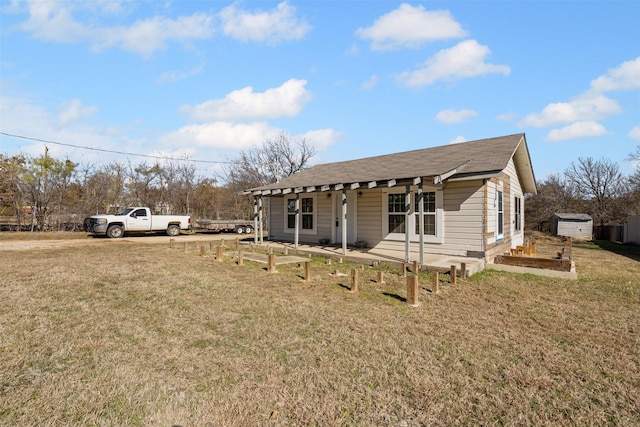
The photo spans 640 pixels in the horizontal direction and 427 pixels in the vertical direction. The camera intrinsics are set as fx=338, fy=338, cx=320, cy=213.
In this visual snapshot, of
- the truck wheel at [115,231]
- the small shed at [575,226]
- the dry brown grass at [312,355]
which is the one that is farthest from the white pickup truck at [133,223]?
the small shed at [575,226]

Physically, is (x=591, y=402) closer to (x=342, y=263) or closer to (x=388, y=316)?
(x=388, y=316)

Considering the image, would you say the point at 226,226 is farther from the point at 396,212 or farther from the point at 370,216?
the point at 396,212

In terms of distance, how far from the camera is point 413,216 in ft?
35.3

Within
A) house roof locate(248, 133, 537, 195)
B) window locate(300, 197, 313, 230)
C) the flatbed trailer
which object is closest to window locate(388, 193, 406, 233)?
house roof locate(248, 133, 537, 195)

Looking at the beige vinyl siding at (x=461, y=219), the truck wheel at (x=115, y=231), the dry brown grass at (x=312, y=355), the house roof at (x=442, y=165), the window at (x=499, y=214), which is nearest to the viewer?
the dry brown grass at (x=312, y=355)

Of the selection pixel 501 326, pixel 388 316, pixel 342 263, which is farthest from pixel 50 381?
pixel 342 263

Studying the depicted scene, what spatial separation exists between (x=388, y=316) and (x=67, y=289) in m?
5.88

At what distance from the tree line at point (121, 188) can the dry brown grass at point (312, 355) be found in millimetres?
9277

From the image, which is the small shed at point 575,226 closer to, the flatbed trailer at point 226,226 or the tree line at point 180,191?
the tree line at point 180,191

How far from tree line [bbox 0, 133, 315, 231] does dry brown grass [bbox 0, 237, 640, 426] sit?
30.4 ft

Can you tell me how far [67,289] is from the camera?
20.7 ft

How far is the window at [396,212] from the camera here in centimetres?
1111

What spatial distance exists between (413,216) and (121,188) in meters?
22.8

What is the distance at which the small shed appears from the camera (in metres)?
23.4
